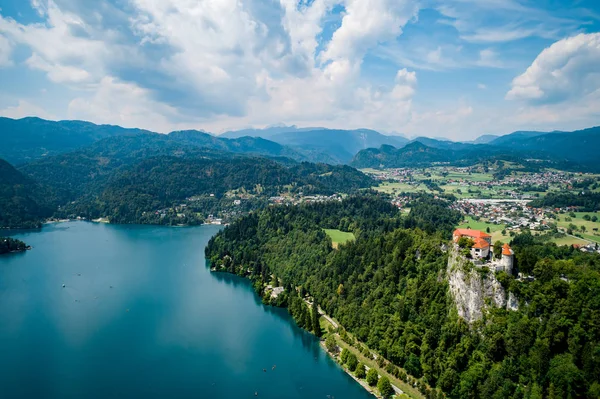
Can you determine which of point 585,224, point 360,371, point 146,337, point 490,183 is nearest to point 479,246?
point 360,371

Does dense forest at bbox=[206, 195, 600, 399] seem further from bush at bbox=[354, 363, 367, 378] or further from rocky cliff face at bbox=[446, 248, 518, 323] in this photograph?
bush at bbox=[354, 363, 367, 378]

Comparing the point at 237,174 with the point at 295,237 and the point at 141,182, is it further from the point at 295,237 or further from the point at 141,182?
the point at 295,237

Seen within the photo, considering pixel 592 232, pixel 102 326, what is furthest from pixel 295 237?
pixel 592 232

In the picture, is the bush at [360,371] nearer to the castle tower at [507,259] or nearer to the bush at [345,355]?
the bush at [345,355]

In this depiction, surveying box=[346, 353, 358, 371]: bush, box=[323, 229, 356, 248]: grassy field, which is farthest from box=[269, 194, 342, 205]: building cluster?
box=[346, 353, 358, 371]: bush

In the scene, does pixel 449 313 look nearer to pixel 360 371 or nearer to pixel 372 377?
pixel 372 377

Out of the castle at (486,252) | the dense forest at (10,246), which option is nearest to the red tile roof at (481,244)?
the castle at (486,252)
